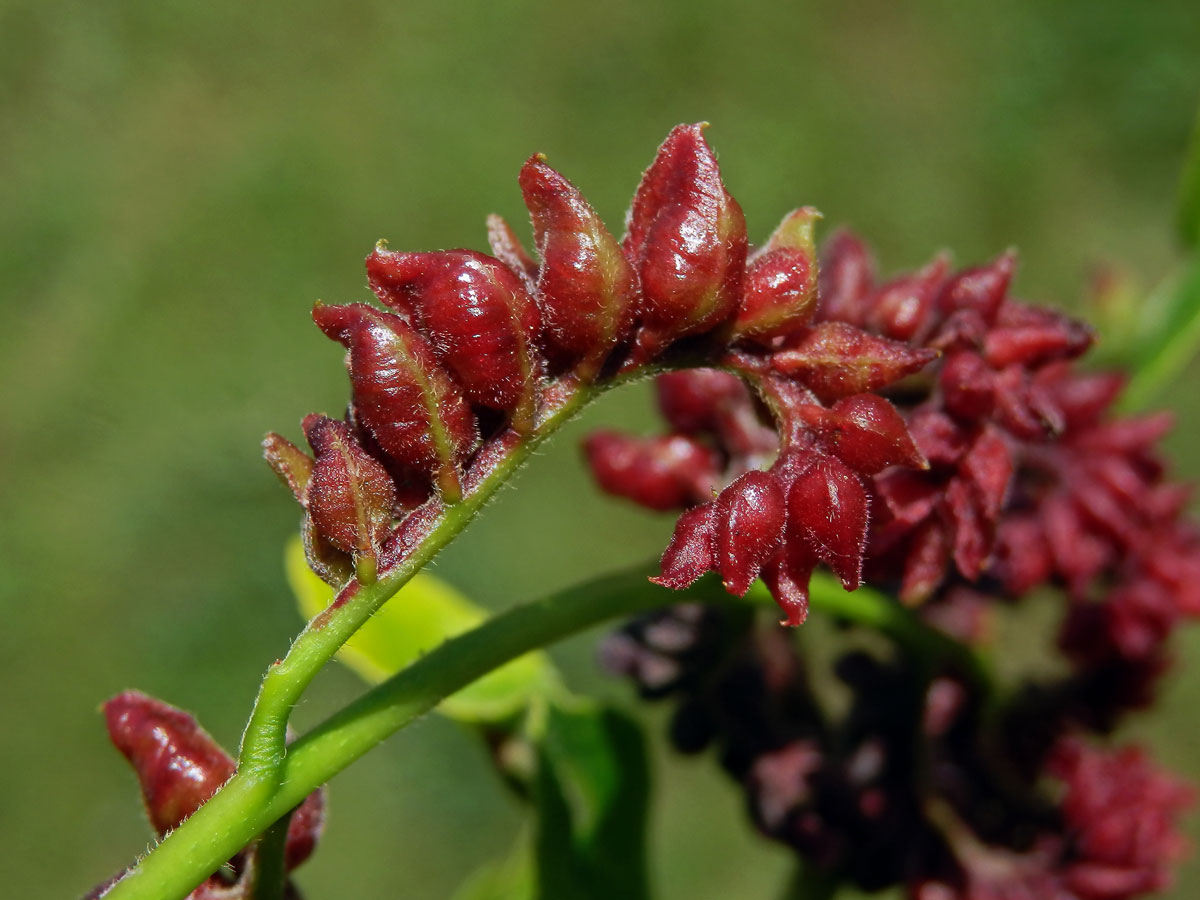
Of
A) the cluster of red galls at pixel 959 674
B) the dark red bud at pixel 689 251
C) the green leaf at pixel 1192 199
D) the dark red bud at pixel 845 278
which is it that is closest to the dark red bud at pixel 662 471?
the cluster of red galls at pixel 959 674

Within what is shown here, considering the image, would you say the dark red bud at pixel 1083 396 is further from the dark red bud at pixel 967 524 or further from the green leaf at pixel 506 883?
the green leaf at pixel 506 883

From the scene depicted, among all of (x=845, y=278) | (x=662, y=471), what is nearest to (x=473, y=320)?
(x=845, y=278)

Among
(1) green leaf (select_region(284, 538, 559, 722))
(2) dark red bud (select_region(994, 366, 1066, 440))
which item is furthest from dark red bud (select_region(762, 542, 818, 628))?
(1) green leaf (select_region(284, 538, 559, 722))

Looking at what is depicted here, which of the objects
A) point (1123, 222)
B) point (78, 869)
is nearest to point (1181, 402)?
point (1123, 222)

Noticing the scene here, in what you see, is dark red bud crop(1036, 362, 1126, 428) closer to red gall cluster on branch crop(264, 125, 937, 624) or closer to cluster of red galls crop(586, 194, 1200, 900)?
cluster of red galls crop(586, 194, 1200, 900)

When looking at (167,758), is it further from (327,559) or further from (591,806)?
(591,806)

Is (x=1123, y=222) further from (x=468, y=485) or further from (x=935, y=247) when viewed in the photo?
(x=468, y=485)
